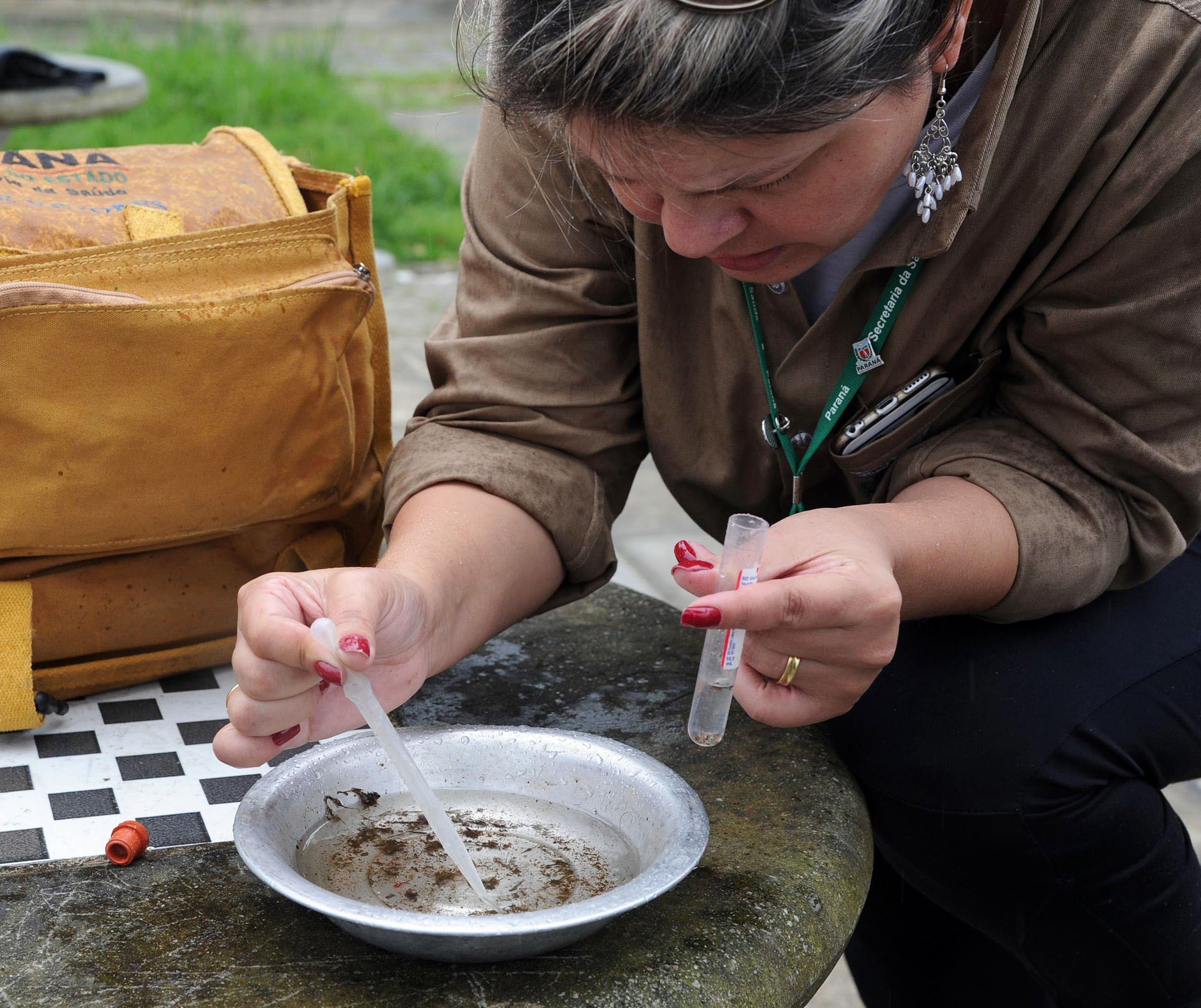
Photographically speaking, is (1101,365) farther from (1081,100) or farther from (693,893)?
(693,893)

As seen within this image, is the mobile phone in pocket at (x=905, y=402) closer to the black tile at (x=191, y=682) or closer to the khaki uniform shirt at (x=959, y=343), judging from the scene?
the khaki uniform shirt at (x=959, y=343)

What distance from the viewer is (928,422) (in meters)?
1.26

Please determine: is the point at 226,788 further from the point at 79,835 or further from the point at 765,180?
the point at 765,180

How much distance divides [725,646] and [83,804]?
1.84ft

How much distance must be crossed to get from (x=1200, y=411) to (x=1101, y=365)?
9 cm

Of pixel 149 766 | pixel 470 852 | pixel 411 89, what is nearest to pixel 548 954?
pixel 470 852

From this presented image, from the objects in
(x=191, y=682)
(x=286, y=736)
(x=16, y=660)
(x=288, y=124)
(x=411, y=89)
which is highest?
(x=286, y=736)

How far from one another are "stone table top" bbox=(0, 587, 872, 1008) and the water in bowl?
4cm

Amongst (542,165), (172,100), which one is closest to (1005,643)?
(542,165)

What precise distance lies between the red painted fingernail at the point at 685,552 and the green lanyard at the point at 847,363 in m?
0.33

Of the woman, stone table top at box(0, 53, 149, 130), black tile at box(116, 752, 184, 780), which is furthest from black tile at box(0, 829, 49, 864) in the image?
stone table top at box(0, 53, 149, 130)

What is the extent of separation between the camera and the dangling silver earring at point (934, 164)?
108 cm

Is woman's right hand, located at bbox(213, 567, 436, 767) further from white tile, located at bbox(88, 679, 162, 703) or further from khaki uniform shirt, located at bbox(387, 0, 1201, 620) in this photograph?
white tile, located at bbox(88, 679, 162, 703)

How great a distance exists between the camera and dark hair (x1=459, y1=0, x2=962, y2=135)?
32.8 inches
